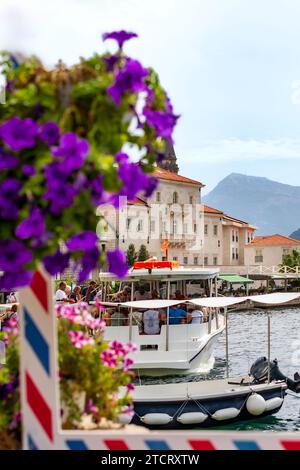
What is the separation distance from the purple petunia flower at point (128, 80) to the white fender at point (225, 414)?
11888 mm

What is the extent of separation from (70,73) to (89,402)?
59.1 inches

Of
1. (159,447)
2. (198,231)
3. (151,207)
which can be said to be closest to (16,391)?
(159,447)

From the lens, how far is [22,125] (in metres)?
2.45

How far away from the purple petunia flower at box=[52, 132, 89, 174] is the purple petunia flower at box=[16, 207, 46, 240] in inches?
7.2

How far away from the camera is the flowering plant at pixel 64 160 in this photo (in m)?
2.43

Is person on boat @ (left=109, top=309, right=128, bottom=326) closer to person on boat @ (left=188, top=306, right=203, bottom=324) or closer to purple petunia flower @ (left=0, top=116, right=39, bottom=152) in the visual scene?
person on boat @ (left=188, top=306, right=203, bottom=324)

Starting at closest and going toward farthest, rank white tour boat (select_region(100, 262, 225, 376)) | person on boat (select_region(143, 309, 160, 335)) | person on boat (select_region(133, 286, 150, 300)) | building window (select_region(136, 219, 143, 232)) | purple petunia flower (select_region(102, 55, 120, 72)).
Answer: purple petunia flower (select_region(102, 55, 120, 72))
white tour boat (select_region(100, 262, 225, 376))
person on boat (select_region(143, 309, 160, 335))
person on boat (select_region(133, 286, 150, 300))
building window (select_region(136, 219, 143, 232))

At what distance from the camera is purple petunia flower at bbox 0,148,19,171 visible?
2.45m

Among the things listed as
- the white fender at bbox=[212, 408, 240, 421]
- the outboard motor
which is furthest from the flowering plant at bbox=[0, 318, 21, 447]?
the outboard motor

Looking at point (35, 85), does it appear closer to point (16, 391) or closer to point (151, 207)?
point (16, 391)

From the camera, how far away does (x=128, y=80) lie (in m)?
2.63

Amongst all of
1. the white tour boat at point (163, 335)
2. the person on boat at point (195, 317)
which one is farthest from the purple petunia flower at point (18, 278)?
the person on boat at point (195, 317)

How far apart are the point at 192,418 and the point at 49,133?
11806mm

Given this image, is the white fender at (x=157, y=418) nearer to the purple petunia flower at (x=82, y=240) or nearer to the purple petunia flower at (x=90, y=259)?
the purple petunia flower at (x=90, y=259)
